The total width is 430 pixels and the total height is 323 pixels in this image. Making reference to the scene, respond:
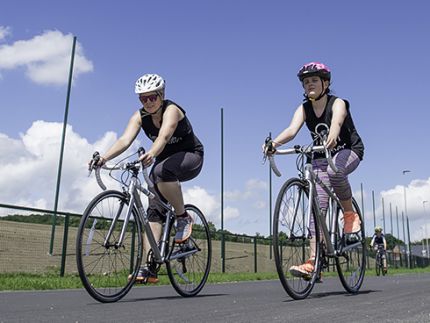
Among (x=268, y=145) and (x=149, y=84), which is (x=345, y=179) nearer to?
(x=268, y=145)

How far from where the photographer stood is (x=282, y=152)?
4.77 metres

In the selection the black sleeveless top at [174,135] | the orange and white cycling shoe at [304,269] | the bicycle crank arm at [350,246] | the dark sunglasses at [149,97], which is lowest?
the orange and white cycling shoe at [304,269]

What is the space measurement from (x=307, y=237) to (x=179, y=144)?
145 cm

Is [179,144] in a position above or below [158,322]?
above

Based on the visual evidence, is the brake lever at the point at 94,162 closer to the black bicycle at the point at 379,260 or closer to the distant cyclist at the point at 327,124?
the distant cyclist at the point at 327,124

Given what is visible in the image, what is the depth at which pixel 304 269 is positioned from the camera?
15.1 ft

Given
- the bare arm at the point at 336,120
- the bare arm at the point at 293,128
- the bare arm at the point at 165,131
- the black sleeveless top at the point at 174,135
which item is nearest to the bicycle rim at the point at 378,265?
the bare arm at the point at 293,128

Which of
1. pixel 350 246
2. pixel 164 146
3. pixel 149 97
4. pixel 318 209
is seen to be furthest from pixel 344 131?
pixel 149 97

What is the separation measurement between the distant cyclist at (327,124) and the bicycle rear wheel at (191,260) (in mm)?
1284

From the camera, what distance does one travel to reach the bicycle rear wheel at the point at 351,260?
522 centimetres

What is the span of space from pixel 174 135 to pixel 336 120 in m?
1.48

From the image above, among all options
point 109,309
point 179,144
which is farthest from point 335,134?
point 109,309

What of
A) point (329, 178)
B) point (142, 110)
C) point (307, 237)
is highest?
point (142, 110)

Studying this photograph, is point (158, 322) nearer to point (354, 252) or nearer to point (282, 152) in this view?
point (282, 152)
